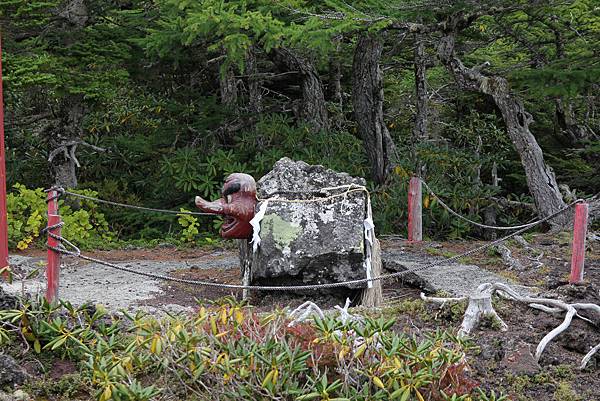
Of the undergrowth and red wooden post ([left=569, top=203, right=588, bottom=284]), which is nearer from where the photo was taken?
the undergrowth

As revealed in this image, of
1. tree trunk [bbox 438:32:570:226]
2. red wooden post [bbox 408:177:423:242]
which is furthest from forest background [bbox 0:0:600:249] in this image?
red wooden post [bbox 408:177:423:242]

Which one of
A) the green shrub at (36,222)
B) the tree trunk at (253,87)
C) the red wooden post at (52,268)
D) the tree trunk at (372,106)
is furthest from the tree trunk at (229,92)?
the red wooden post at (52,268)

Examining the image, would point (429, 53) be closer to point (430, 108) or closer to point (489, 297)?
point (430, 108)

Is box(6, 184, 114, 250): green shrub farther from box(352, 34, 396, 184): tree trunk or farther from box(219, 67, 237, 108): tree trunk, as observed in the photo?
box(352, 34, 396, 184): tree trunk

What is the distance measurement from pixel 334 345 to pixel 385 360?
223 millimetres

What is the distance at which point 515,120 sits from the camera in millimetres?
8586

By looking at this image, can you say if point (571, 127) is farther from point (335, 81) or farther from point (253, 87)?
point (253, 87)

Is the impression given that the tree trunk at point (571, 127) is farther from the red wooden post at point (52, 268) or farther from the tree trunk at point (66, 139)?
the red wooden post at point (52, 268)

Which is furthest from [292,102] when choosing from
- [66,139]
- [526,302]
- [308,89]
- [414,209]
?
[526,302]

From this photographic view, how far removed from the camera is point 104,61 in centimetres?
961

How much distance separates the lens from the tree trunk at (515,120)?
27.9 ft

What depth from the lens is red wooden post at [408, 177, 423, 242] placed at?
27.6 ft

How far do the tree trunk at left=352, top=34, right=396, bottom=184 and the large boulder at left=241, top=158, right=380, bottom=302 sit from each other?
4333 mm

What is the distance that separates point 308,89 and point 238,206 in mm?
5587
